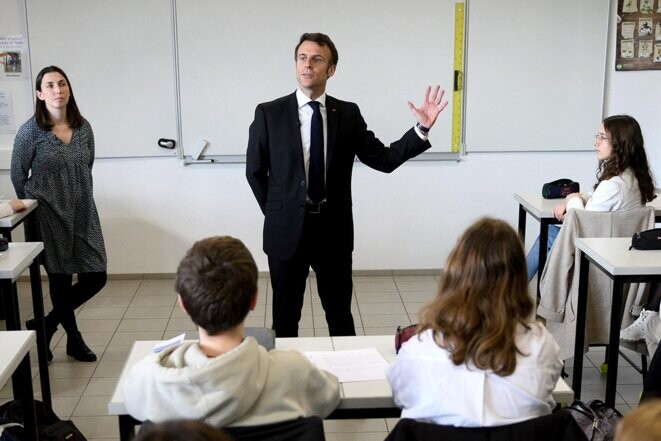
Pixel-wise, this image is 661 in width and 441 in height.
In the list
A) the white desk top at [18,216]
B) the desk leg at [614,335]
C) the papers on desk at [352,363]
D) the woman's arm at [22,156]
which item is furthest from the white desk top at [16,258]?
the desk leg at [614,335]

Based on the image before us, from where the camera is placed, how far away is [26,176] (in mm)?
3943

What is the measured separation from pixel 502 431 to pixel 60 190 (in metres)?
2.87

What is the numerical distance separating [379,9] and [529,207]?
1.75 meters

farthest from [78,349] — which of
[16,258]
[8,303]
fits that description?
[16,258]

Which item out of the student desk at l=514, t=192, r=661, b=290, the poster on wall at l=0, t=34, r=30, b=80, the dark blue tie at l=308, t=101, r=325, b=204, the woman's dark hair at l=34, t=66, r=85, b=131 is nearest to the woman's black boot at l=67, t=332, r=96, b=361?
the woman's dark hair at l=34, t=66, r=85, b=131

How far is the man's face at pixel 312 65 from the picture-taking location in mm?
3236

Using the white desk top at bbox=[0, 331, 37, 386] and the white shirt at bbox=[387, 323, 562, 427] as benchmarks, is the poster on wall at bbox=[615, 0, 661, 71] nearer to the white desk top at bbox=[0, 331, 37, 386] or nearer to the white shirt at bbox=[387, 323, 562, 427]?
the white shirt at bbox=[387, 323, 562, 427]

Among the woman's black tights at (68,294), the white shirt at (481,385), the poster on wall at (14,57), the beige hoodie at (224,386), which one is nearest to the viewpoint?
the beige hoodie at (224,386)

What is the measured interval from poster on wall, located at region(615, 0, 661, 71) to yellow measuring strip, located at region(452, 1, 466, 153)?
3.44 feet

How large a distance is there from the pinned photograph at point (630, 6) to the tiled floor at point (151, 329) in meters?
2.20

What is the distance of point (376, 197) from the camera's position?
18.1ft

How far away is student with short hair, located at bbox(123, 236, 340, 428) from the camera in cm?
167

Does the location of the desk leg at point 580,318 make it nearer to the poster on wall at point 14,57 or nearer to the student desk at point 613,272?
the student desk at point 613,272

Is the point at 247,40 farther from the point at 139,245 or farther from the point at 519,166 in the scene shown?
the point at 519,166
